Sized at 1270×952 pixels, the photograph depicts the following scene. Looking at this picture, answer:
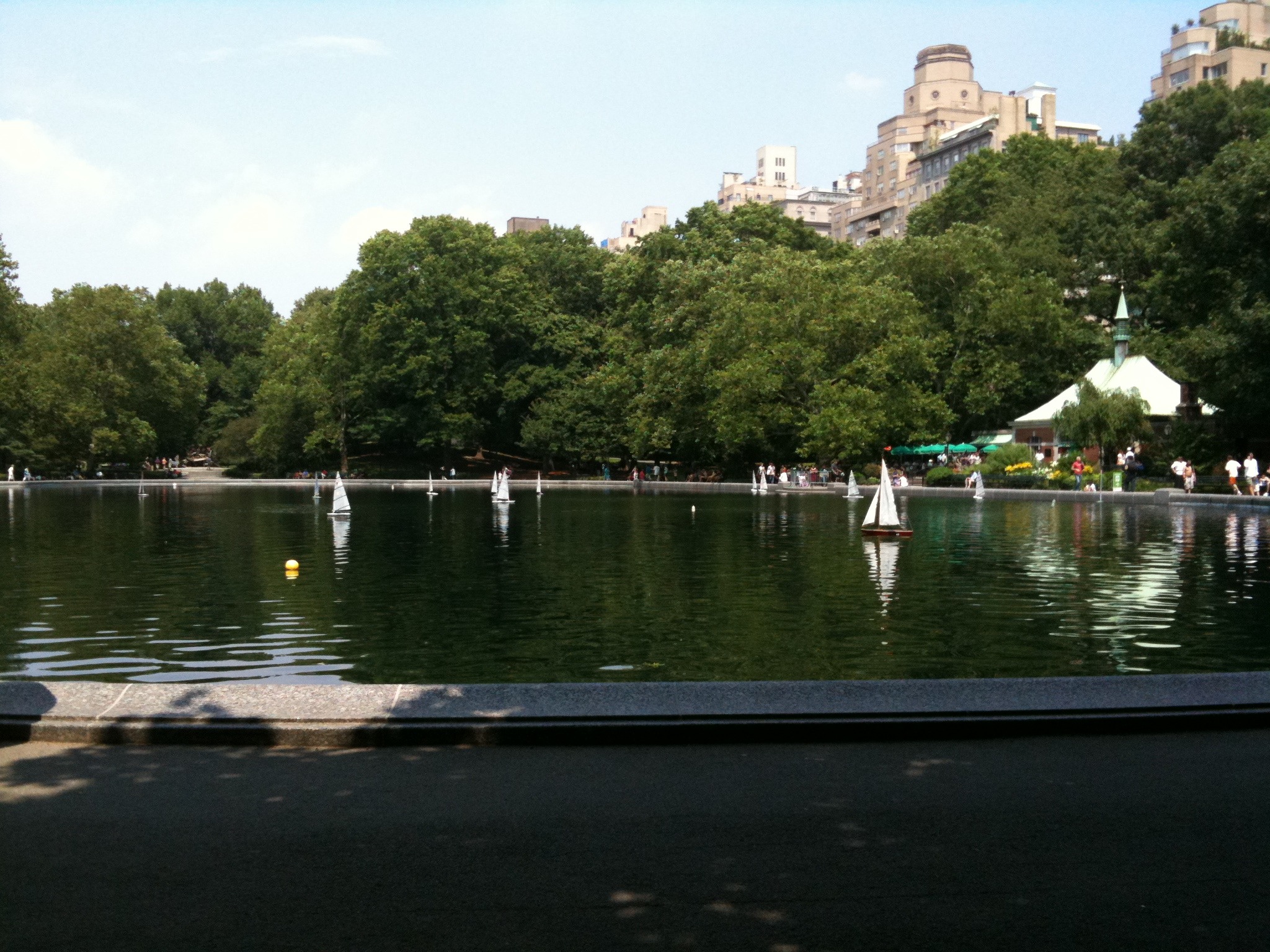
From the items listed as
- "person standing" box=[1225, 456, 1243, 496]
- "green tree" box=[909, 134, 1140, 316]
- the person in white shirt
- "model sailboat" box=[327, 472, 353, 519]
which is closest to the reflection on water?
"model sailboat" box=[327, 472, 353, 519]

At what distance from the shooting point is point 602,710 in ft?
27.5

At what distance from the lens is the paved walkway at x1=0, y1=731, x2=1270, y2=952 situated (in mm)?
5055

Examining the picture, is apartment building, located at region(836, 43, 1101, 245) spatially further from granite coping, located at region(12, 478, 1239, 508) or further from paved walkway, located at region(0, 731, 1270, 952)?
paved walkway, located at region(0, 731, 1270, 952)

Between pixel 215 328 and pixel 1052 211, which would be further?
pixel 215 328

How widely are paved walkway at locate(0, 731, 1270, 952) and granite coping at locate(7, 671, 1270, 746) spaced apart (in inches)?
6.5

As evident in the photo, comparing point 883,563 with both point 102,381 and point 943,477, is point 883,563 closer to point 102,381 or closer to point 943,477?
point 943,477

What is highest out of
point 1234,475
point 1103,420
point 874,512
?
point 1103,420

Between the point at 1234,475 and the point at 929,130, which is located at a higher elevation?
the point at 929,130

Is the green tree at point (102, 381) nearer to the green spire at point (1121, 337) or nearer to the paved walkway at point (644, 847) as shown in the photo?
the green spire at point (1121, 337)

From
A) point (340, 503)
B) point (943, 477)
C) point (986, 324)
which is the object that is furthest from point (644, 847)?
point (986, 324)

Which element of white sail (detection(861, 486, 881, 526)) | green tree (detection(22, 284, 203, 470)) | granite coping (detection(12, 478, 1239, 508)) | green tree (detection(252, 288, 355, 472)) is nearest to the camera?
white sail (detection(861, 486, 881, 526))

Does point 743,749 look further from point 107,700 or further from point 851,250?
point 851,250

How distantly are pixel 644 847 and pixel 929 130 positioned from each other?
6944 inches

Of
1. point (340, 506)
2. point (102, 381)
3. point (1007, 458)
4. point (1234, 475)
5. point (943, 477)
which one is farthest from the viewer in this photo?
point (102, 381)
